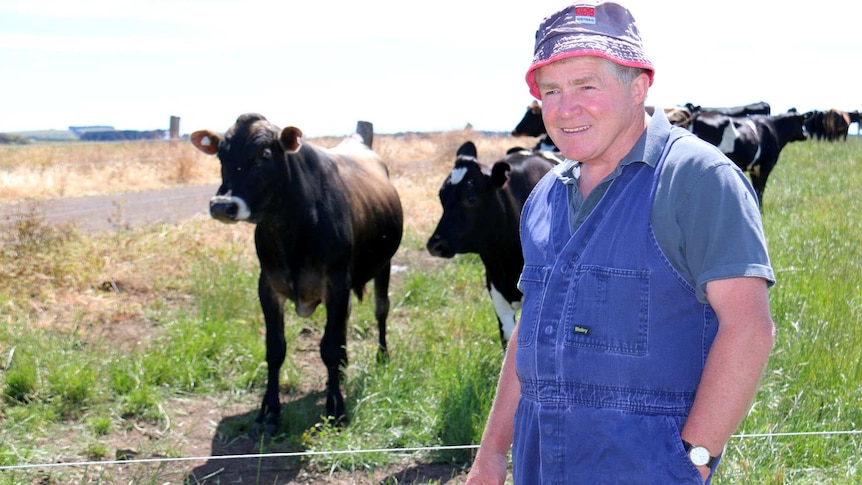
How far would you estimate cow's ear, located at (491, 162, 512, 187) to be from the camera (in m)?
6.67

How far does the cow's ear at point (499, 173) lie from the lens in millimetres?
6670

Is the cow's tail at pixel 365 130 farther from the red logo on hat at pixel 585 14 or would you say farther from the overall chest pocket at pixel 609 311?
the overall chest pocket at pixel 609 311

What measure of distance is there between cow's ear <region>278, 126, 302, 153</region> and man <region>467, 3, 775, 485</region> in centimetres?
416

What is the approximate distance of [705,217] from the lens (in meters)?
1.96

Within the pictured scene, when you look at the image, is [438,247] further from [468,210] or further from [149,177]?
[149,177]

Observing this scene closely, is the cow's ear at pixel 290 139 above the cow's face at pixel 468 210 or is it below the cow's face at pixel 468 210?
above

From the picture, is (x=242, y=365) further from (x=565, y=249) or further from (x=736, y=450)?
(x=565, y=249)

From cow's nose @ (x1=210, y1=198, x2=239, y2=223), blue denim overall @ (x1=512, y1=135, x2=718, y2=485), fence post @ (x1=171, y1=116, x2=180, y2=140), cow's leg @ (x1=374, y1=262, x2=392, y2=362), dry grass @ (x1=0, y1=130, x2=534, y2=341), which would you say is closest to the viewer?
blue denim overall @ (x1=512, y1=135, x2=718, y2=485)

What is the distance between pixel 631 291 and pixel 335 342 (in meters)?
4.58

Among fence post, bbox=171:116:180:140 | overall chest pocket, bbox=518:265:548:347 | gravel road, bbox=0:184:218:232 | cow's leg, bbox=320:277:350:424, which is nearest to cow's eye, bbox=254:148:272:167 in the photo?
cow's leg, bbox=320:277:350:424

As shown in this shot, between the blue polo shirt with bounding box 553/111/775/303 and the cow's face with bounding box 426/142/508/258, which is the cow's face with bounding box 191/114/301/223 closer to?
the cow's face with bounding box 426/142/508/258

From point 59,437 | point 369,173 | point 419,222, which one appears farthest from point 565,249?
point 419,222

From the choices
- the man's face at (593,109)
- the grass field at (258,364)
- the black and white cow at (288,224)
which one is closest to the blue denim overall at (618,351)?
the man's face at (593,109)

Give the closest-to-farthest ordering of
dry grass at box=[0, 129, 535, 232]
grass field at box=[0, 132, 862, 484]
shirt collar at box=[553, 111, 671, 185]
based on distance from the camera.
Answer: shirt collar at box=[553, 111, 671, 185] < grass field at box=[0, 132, 862, 484] < dry grass at box=[0, 129, 535, 232]
